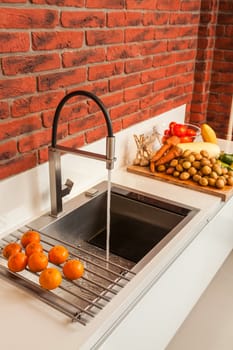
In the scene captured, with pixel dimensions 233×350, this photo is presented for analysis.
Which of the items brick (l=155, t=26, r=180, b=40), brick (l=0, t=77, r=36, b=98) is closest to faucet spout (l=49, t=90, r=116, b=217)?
brick (l=0, t=77, r=36, b=98)

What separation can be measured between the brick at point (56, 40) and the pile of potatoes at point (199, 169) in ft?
2.26

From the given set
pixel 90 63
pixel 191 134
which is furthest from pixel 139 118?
pixel 90 63

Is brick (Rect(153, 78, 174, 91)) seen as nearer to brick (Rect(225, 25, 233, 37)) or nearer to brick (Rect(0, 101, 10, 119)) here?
brick (Rect(225, 25, 233, 37))

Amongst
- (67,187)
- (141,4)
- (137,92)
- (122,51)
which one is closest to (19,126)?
(67,187)

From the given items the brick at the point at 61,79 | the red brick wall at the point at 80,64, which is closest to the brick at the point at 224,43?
the red brick wall at the point at 80,64

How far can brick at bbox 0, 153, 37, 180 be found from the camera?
3.82 feet

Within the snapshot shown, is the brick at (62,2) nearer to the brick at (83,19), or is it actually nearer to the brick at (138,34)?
the brick at (83,19)

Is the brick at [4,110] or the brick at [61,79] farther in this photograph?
the brick at [61,79]

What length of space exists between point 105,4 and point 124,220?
0.87 m

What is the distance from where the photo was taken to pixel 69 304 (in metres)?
0.90

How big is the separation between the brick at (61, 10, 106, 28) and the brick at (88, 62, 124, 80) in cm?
16

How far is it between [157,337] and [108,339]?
383 millimetres

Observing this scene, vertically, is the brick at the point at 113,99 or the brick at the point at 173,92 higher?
the brick at the point at 113,99

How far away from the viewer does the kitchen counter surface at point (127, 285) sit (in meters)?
0.84
